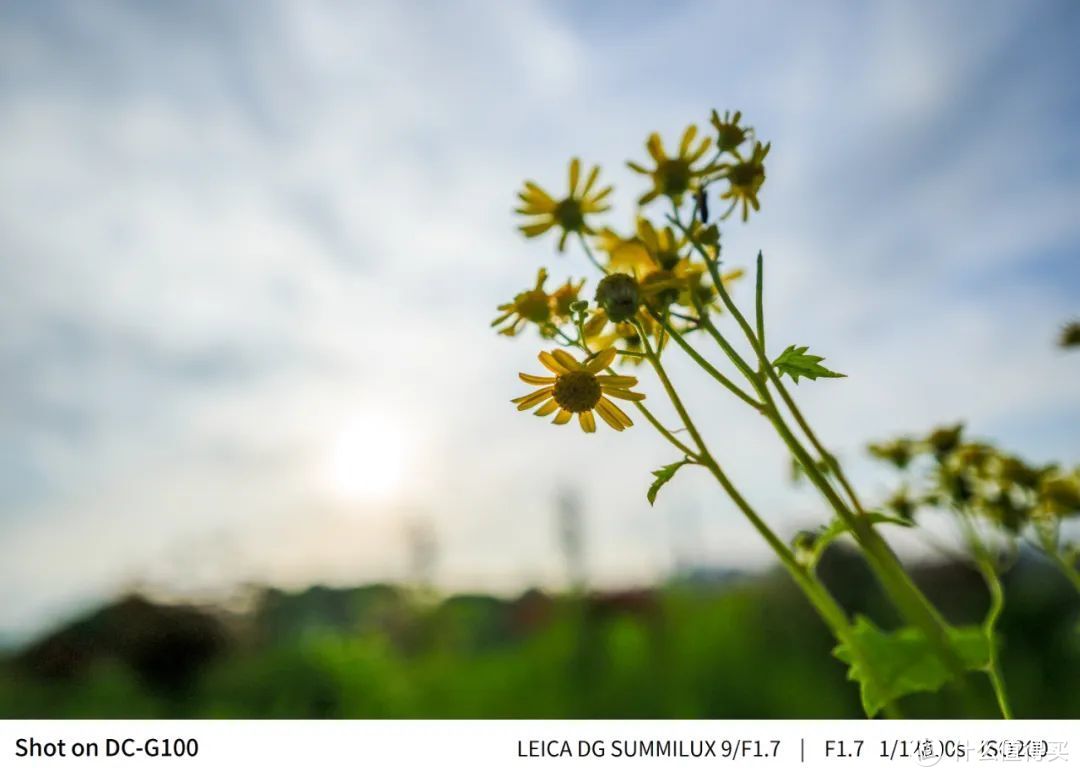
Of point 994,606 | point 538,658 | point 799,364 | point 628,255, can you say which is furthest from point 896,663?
point 538,658

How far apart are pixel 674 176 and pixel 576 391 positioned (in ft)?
0.53

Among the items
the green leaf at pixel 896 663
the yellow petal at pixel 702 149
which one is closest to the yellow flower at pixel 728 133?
the yellow petal at pixel 702 149

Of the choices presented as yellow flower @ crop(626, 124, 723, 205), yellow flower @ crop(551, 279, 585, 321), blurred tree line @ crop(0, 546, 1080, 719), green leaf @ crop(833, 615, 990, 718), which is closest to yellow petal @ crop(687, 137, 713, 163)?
yellow flower @ crop(626, 124, 723, 205)

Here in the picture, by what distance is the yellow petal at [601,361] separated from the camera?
481mm

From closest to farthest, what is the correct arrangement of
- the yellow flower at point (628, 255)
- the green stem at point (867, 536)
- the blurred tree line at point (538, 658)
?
the green stem at point (867, 536), the yellow flower at point (628, 255), the blurred tree line at point (538, 658)

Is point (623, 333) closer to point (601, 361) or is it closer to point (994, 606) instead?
point (601, 361)

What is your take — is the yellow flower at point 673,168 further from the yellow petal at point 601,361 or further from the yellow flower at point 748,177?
the yellow petal at point 601,361

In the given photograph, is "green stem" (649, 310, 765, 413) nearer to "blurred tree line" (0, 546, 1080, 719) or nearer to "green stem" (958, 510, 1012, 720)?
"green stem" (958, 510, 1012, 720)

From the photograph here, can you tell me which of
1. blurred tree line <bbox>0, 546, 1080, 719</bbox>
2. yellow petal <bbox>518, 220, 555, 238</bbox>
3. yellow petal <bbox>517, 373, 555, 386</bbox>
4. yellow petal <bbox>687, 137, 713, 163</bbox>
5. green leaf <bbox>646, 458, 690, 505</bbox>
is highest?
yellow petal <bbox>687, 137, 713, 163</bbox>

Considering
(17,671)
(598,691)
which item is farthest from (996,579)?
(17,671)

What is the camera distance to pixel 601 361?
1.59ft

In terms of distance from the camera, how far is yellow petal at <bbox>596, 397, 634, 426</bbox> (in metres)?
0.52
